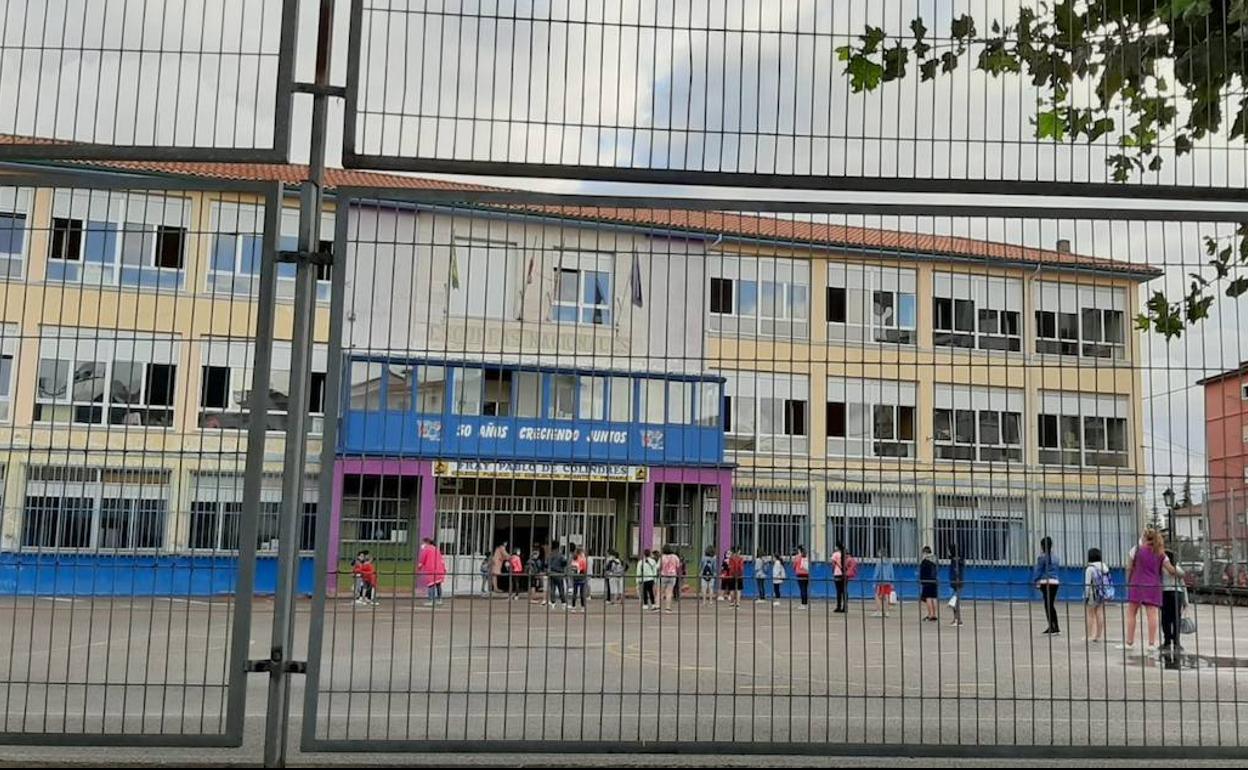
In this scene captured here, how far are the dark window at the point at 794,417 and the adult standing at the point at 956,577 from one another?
1.02 meters

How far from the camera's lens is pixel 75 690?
29.9 ft

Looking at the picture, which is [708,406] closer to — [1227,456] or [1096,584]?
[1096,584]

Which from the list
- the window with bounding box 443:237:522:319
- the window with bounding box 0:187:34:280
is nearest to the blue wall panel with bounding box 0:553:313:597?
the window with bounding box 0:187:34:280

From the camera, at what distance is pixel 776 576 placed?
6.09 meters

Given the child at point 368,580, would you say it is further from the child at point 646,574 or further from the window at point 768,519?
the window at point 768,519

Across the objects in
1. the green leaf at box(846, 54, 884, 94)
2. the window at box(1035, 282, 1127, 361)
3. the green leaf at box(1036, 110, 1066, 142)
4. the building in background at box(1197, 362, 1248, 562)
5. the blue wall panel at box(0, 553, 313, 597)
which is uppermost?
the green leaf at box(846, 54, 884, 94)

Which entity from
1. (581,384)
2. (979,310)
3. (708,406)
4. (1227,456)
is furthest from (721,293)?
(1227,456)

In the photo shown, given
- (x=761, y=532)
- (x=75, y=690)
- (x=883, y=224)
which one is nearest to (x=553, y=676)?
(x=75, y=690)

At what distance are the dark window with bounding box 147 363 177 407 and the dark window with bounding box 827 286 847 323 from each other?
3.27 m

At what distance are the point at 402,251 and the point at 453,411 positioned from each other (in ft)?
2.72

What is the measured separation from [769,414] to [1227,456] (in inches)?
92.2

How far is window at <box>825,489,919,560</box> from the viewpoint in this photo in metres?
6.29

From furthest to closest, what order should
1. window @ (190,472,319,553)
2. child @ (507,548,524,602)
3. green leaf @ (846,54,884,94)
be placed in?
green leaf @ (846,54,884,94) < child @ (507,548,524,602) < window @ (190,472,319,553)

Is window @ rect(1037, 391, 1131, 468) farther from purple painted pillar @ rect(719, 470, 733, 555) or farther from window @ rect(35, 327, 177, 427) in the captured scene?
window @ rect(35, 327, 177, 427)
